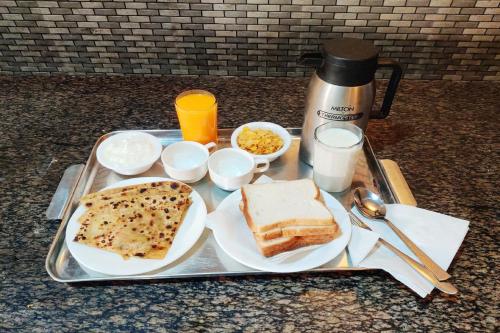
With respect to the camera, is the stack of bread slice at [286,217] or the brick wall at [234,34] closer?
the stack of bread slice at [286,217]

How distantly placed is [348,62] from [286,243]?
39 centimetres

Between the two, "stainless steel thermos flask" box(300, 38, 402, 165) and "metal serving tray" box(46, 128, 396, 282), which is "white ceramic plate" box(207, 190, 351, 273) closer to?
"metal serving tray" box(46, 128, 396, 282)

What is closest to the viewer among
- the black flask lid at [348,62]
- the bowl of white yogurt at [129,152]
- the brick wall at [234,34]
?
the black flask lid at [348,62]

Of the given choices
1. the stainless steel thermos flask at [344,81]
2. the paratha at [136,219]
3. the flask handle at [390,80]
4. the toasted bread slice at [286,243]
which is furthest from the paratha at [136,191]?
the flask handle at [390,80]

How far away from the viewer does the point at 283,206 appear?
2.48ft

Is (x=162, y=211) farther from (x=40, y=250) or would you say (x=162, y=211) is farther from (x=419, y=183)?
(x=419, y=183)

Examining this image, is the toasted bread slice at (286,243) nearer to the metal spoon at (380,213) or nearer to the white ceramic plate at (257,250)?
the white ceramic plate at (257,250)

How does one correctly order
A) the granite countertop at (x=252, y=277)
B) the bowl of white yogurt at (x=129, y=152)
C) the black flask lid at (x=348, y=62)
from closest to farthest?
the granite countertop at (x=252, y=277) < the black flask lid at (x=348, y=62) < the bowl of white yogurt at (x=129, y=152)

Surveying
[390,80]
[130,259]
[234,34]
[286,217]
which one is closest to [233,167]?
[286,217]

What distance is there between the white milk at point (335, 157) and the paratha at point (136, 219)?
307mm

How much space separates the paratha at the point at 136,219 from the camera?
0.71m

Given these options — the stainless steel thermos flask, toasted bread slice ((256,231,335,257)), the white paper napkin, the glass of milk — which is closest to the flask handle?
the stainless steel thermos flask

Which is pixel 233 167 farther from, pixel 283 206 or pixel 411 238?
pixel 411 238

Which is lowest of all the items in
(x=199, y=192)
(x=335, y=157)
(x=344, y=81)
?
(x=199, y=192)
